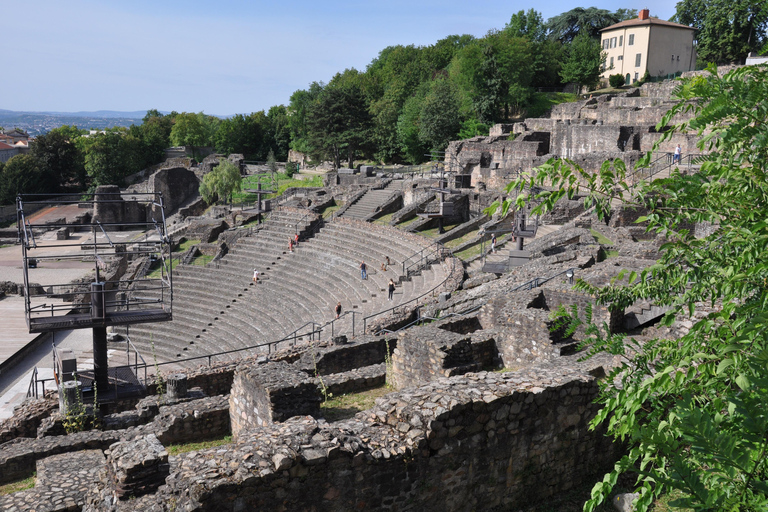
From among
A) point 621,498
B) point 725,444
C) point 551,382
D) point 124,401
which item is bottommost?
point 124,401

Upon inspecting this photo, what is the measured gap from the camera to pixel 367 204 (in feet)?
111

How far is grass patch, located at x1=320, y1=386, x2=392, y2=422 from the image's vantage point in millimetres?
8795

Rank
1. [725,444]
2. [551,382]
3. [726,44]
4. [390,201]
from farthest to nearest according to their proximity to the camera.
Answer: [726,44] → [390,201] → [551,382] → [725,444]

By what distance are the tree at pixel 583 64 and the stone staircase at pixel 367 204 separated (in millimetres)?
28226

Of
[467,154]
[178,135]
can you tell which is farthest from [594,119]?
[178,135]

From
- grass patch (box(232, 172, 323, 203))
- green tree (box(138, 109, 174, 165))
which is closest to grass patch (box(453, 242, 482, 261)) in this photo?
grass patch (box(232, 172, 323, 203))

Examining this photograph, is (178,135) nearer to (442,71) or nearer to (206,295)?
(442,71)

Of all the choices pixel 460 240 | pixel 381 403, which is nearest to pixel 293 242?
pixel 460 240

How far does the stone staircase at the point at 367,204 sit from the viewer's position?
32375mm

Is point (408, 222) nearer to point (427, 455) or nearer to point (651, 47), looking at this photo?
point (427, 455)

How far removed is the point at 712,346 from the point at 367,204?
29764 millimetres

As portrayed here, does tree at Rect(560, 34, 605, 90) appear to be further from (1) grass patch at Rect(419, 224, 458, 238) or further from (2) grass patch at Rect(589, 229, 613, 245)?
(2) grass patch at Rect(589, 229, 613, 245)

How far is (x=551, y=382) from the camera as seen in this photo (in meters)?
6.51

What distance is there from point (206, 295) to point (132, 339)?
354 cm
